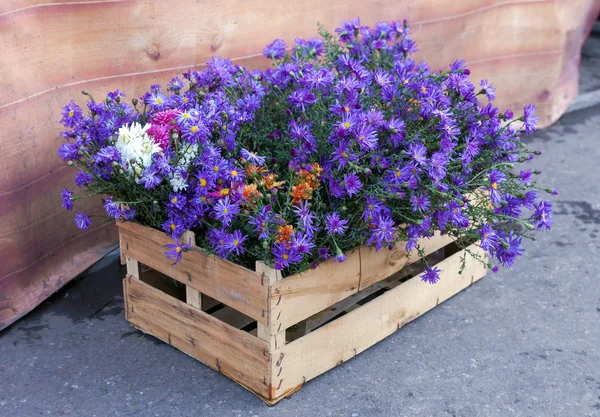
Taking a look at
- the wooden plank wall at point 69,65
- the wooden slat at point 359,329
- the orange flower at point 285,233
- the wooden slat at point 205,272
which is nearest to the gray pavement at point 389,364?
the wooden slat at point 359,329

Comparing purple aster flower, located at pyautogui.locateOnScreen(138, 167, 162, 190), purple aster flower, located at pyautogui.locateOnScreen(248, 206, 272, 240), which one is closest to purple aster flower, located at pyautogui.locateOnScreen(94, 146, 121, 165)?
purple aster flower, located at pyautogui.locateOnScreen(138, 167, 162, 190)

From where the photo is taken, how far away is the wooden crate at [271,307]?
86.4 inches

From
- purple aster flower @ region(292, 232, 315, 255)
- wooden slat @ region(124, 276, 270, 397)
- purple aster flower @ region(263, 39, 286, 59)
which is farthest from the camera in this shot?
purple aster flower @ region(263, 39, 286, 59)

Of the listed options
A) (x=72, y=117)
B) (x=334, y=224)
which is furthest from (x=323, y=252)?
(x=72, y=117)

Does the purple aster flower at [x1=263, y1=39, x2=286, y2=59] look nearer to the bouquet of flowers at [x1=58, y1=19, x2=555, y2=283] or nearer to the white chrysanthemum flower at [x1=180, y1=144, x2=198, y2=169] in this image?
the bouquet of flowers at [x1=58, y1=19, x2=555, y2=283]

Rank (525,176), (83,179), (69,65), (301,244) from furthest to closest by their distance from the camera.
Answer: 1. (69,65)
2. (525,176)
3. (83,179)
4. (301,244)

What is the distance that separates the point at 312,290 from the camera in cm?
225

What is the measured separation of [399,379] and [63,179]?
1.40 metres

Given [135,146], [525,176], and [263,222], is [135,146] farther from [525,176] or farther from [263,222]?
[525,176]

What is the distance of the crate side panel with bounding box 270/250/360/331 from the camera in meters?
2.15

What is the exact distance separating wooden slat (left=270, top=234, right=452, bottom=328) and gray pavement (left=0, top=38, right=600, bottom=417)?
271 millimetres

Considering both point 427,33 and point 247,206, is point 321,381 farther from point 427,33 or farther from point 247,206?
point 427,33

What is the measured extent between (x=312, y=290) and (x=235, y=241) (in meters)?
0.31

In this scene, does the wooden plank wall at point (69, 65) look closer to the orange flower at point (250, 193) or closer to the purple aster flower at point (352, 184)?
the orange flower at point (250, 193)
